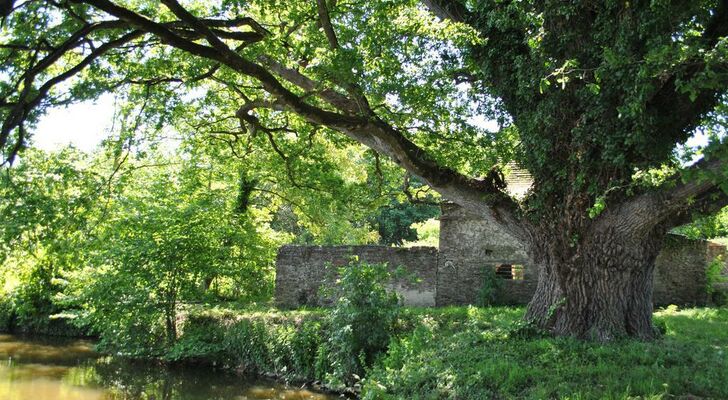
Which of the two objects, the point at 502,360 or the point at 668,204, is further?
the point at 502,360

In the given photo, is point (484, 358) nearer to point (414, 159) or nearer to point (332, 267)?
point (414, 159)

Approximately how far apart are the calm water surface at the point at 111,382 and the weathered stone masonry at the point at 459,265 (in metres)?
4.77

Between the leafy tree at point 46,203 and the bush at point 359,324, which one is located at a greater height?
the leafy tree at point 46,203

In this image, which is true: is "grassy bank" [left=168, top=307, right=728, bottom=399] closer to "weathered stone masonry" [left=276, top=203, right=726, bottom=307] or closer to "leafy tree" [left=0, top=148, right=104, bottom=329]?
"weathered stone masonry" [left=276, top=203, right=726, bottom=307]

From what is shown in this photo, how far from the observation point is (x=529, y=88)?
902 cm

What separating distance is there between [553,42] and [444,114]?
2975mm

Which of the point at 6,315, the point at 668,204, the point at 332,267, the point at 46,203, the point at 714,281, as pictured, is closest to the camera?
the point at 668,204

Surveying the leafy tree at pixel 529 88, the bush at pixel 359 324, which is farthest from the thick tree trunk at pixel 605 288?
the bush at pixel 359 324

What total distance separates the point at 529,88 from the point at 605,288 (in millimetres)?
3308

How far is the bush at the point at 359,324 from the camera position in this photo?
434 inches

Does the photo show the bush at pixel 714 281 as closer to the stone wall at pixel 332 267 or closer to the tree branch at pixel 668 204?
the stone wall at pixel 332 267

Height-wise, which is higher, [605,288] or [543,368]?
[605,288]

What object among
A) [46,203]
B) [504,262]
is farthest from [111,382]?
[504,262]

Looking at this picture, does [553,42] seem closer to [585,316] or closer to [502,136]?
[502,136]
